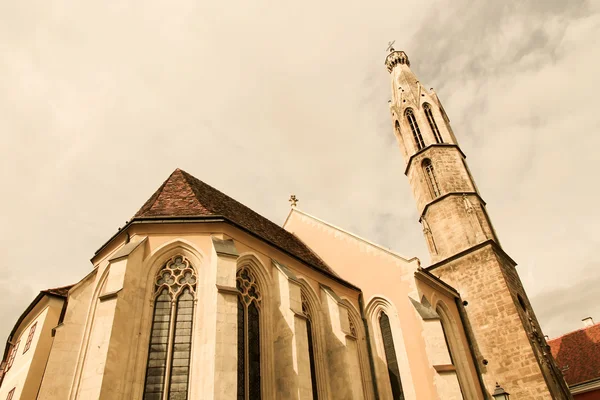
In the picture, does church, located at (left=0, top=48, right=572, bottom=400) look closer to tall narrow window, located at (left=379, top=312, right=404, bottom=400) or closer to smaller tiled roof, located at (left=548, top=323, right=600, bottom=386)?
tall narrow window, located at (left=379, top=312, right=404, bottom=400)

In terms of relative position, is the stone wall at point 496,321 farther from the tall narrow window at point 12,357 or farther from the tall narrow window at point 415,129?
the tall narrow window at point 12,357

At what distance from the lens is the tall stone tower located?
1662 centimetres

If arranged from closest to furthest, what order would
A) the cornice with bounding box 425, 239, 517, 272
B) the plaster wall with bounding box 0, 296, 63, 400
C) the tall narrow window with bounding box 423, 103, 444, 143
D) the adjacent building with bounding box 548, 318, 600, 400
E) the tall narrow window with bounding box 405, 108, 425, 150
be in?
the plaster wall with bounding box 0, 296, 63, 400
the cornice with bounding box 425, 239, 517, 272
the tall narrow window with bounding box 423, 103, 444, 143
the tall narrow window with bounding box 405, 108, 425, 150
the adjacent building with bounding box 548, 318, 600, 400

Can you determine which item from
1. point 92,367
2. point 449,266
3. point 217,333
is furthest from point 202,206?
point 449,266

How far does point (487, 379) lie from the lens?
1683 centimetres

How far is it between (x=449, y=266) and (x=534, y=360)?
531 centimetres

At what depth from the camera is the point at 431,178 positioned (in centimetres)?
2344

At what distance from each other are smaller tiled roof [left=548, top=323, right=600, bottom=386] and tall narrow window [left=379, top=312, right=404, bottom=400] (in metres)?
19.6

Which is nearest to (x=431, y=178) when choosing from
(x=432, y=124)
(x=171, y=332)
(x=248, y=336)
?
(x=432, y=124)

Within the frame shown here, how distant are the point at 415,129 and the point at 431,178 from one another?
3835 mm

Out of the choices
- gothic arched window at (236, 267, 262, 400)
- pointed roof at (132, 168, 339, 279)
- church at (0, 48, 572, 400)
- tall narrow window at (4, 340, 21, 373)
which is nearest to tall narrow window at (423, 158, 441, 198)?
church at (0, 48, 572, 400)

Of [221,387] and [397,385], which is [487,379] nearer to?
[397,385]

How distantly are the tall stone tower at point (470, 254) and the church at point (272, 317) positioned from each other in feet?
0.25

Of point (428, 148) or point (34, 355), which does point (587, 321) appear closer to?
point (428, 148)
